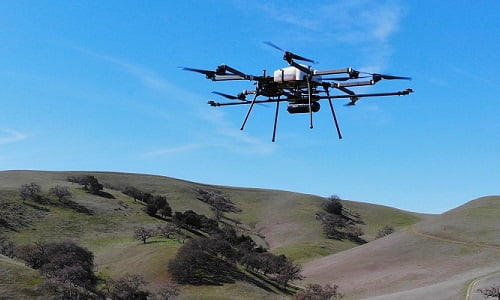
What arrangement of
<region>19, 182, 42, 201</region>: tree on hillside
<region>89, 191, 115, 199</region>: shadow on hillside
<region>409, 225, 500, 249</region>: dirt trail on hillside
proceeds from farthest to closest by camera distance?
<region>89, 191, 115, 199</region>: shadow on hillside, <region>19, 182, 42, 201</region>: tree on hillside, <region>409, 225, 500, 249</region>: dirt trail on hillside

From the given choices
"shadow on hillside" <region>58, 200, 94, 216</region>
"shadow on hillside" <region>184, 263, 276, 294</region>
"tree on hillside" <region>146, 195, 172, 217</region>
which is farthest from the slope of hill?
"shadow on hillside" <region>58, 200, 94, 216</region>

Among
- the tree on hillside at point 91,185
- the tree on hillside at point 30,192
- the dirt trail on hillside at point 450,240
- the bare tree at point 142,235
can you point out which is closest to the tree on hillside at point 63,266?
the bare tree at point 142,235

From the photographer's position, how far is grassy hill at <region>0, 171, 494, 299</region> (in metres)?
72.9

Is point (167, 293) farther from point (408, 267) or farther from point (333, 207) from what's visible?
point (333, 207)

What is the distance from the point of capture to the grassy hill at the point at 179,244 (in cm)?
7294

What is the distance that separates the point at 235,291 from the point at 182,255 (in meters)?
9.54

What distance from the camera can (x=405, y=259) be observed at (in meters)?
90.1

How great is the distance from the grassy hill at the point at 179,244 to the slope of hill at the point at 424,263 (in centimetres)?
28

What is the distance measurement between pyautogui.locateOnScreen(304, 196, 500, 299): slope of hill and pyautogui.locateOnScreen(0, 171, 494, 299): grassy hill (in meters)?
0.28

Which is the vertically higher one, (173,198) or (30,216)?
(173,198)

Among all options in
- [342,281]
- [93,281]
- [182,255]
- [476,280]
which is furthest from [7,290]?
[476,280]

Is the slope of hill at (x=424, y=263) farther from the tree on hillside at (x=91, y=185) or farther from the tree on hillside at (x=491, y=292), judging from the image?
the tree on hillside at (x=91, y=185)

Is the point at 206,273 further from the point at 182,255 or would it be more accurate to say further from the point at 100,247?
the point at 100,247

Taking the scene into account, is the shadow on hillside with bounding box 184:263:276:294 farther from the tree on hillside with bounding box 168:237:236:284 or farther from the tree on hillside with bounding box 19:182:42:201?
the tree on hillside with bounding box 19:182:42:201
